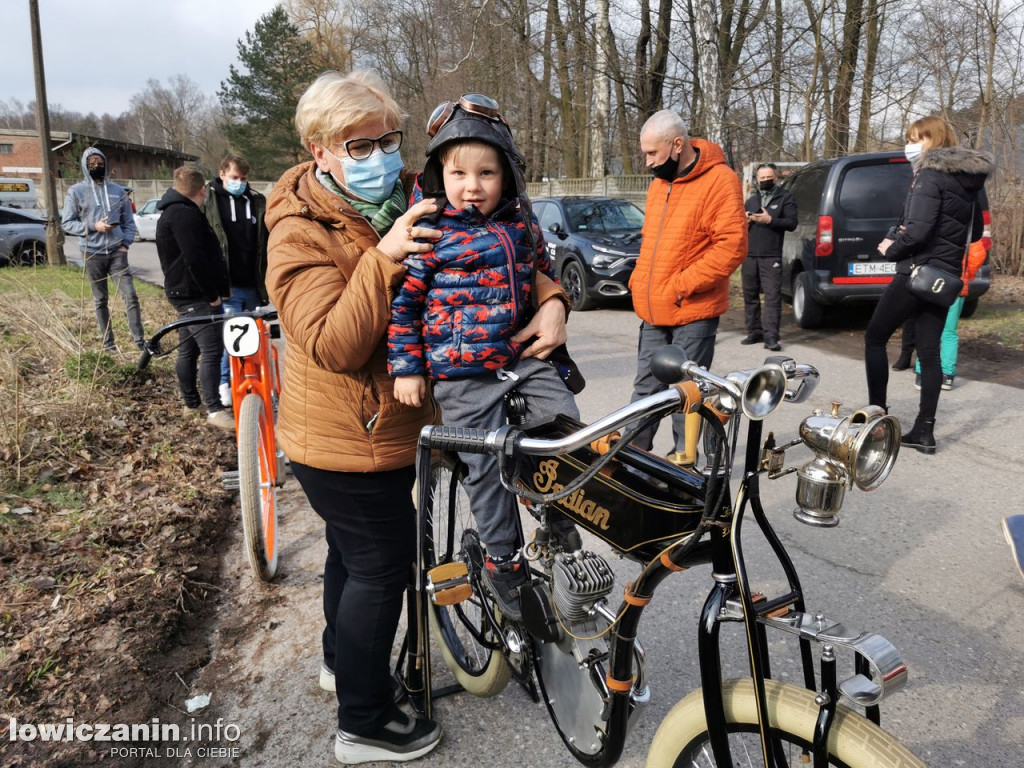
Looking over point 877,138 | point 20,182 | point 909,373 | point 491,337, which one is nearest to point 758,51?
point 877,138

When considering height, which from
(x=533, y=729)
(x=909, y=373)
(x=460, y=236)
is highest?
(x=460, y=236)

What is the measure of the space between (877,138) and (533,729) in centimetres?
1688

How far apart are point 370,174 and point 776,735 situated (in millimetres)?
1723

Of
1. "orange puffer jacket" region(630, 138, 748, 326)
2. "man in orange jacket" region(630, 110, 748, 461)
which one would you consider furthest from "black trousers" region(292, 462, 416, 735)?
"orange puffer jacket" region(630, 138, 748, 326)

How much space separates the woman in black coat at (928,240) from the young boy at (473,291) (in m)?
3.65

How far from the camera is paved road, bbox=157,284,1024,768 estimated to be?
257 centimetres

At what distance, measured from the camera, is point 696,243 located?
14.2 ft

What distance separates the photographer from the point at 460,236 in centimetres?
207

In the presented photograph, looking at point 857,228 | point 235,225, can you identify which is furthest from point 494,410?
point 857,228

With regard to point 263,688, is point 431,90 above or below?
above

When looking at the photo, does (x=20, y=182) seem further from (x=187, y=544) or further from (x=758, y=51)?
(x=187, y=544)

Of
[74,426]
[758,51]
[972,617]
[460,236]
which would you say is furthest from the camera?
[758,51]

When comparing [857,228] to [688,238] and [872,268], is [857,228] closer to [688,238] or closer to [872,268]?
[872,268]

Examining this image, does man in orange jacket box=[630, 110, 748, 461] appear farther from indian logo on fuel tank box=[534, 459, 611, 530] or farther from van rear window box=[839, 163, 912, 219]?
van rear window box=[839, 163, 912, 219]
